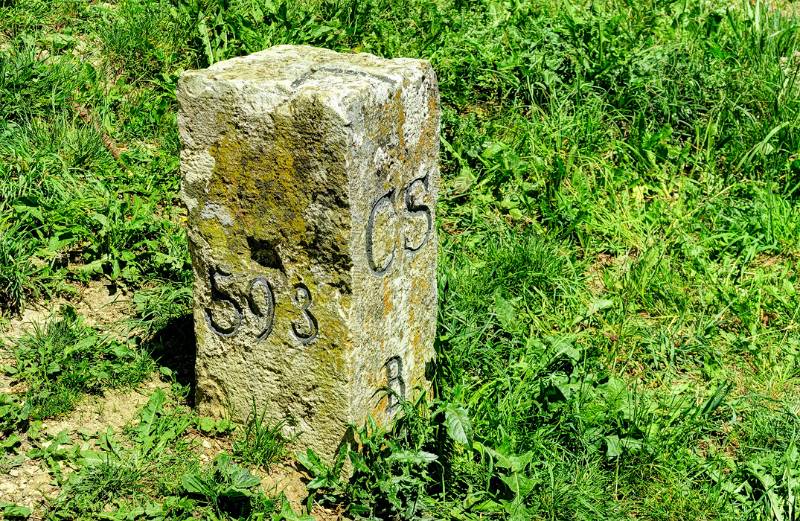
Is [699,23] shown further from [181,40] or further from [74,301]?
[74,301]

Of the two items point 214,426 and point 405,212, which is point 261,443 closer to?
point 214,426

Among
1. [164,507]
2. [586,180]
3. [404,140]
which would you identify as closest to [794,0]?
[586,180]

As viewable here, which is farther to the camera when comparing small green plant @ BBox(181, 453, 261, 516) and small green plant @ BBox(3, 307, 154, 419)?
small green plant @ BBox(3, 307, 154, 419)

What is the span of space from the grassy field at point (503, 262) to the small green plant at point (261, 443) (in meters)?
0.01

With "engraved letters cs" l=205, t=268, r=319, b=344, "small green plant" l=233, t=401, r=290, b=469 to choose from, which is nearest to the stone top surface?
"engraved letters cs" l=205, t=268, r=319, b=344

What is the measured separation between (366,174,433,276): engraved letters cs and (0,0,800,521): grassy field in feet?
1.81

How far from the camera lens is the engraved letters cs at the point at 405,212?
2.97 m

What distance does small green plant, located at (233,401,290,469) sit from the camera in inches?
129

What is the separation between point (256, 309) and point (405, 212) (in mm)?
591

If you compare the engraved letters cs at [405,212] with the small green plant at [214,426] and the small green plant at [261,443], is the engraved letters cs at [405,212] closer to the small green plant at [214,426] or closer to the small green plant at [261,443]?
the small green plant at [261,443]

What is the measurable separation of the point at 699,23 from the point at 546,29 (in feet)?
3.42

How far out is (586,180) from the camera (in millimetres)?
4871

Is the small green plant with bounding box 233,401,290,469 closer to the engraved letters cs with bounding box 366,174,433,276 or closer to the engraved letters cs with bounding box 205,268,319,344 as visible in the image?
the engraved letters cs with bounding box 205,268,319,344

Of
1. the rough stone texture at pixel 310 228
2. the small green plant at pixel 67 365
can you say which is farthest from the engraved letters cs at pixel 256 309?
the small green plant at pixel 67 365
